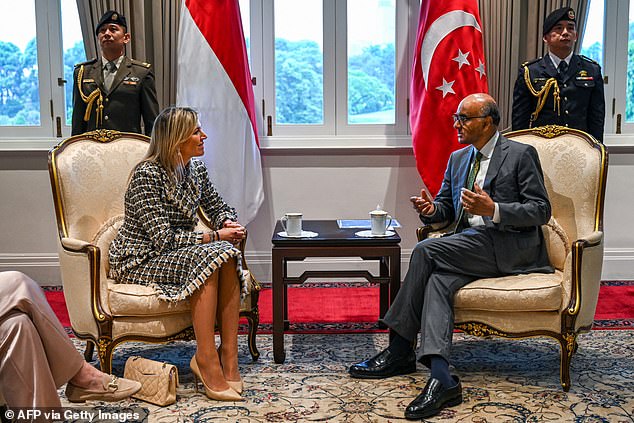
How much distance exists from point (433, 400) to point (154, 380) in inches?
44.6

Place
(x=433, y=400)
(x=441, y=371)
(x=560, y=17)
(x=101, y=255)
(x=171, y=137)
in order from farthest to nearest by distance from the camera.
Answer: (x=560, y=17) < (x=101, y=255) < (x=171, y=137) < (x=441, y=371) < (x=433, y=400)

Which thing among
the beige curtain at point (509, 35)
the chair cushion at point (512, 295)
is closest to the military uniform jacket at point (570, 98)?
the beige curtain at point (509, 35)

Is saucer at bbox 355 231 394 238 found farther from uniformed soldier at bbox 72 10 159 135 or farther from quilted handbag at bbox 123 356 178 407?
uniformed soldier at bbox 72 10 159 135

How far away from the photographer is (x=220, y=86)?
4.91 m

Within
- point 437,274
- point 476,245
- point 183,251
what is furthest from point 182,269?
point 476,245

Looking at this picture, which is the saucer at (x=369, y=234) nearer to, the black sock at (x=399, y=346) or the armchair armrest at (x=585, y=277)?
the black sock at (x=399, y=346)

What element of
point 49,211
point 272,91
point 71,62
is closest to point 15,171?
point 49,211

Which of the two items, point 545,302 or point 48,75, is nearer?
point 545,302

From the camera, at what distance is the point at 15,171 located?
5.39m

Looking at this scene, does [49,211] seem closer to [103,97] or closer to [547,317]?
[103,97]

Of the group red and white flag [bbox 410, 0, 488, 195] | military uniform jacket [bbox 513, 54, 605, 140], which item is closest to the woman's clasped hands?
red and white flag [bbox 410, 0, 488, 195]

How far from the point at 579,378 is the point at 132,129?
2820 millimetres

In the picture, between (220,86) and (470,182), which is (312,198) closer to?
(220,86)

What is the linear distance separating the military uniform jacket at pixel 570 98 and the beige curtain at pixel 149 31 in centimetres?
224
